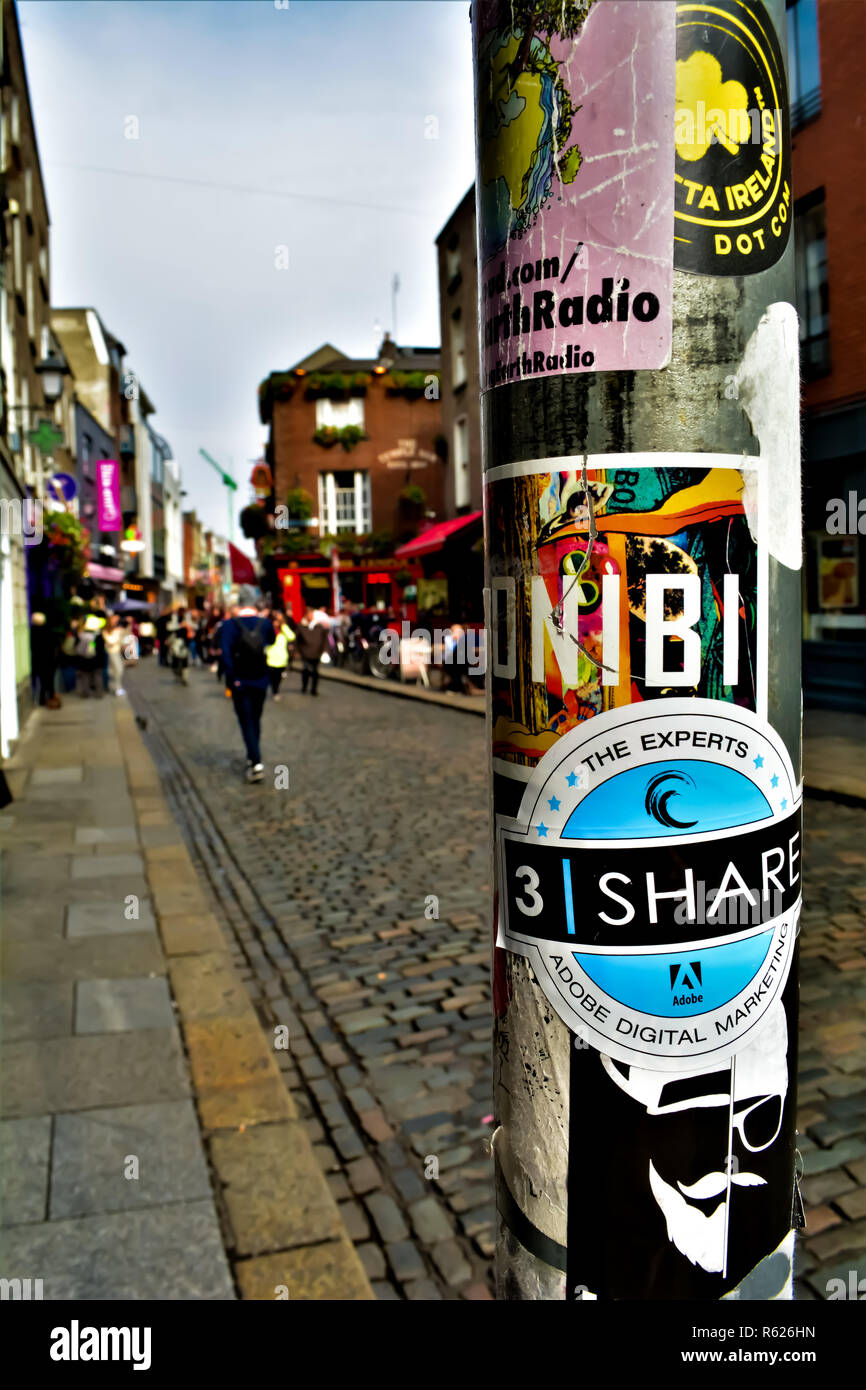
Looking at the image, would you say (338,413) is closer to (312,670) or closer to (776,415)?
(312,670)

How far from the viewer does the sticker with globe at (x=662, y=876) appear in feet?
3.77

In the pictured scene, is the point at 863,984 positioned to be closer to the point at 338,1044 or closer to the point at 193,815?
the point at 338,1044

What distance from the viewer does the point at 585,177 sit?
1.09 metres

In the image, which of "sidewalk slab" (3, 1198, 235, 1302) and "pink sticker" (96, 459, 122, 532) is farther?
"pink sticker" (96, 459, 122, 532)

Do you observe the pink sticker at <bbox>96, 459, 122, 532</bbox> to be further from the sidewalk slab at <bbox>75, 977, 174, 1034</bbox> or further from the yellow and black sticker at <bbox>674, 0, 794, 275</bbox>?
the yellow and black sticker at <bbox>674, 0, 794, 275</bbox>

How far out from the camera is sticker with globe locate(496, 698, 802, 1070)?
1.15 meters

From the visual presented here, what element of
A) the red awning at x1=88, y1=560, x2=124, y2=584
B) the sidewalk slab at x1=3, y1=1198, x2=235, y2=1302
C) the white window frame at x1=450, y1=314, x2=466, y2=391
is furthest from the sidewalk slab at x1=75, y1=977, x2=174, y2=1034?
the red awning at x1=88, y1=560, x2=124, y2=584

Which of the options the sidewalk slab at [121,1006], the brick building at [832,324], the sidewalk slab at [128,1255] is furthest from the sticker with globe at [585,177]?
the sidewalk slab at [121,1006]

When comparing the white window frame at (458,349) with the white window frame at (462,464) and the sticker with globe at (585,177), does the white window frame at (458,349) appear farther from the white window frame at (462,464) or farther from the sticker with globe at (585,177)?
the sticker with globe at (585,177)

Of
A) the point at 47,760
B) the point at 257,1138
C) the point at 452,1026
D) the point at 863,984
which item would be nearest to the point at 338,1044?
the point at 452,1026

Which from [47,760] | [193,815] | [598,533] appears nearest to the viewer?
[598,533]
